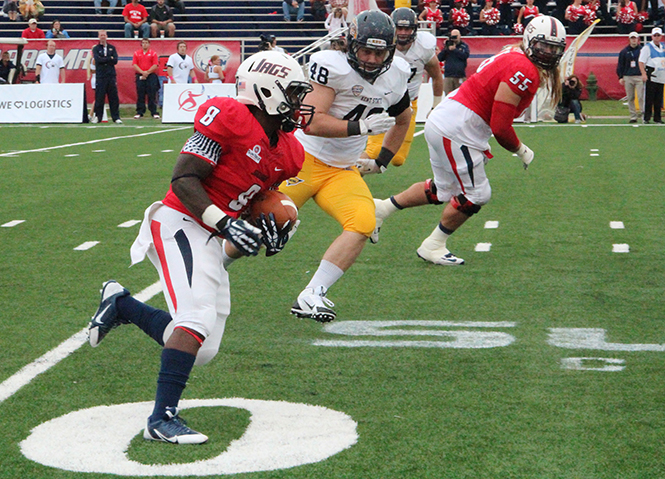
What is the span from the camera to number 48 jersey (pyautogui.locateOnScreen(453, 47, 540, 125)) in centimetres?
640

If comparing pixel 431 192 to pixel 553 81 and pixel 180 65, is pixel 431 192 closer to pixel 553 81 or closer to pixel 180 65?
pixel 553 81

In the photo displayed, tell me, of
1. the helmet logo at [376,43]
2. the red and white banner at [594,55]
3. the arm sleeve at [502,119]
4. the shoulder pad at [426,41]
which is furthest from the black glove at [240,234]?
the red and white banner at [594,55]

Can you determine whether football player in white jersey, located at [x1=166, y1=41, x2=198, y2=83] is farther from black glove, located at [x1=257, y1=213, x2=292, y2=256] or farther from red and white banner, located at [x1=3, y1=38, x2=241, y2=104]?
black glove, located at [x1=257, y1=213, x2=292, y2=256]

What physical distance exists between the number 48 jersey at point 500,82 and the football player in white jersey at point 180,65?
16.8 m

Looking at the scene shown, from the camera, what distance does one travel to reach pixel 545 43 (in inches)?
252

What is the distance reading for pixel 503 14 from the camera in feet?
86.6

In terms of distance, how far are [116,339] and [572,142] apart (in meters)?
13.1

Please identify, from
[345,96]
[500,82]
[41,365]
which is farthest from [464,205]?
[41,365]

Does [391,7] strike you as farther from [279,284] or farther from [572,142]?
[279,284]

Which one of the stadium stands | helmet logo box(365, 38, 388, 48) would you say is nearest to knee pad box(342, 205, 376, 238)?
helmet logo box(365, 38, 388, 48)

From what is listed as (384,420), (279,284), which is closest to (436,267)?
(279,284)

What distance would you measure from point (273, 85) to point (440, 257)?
3360 millimetres

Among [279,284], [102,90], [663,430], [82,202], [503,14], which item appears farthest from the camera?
[503,14]

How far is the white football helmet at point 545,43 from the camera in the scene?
6398 millimetres
